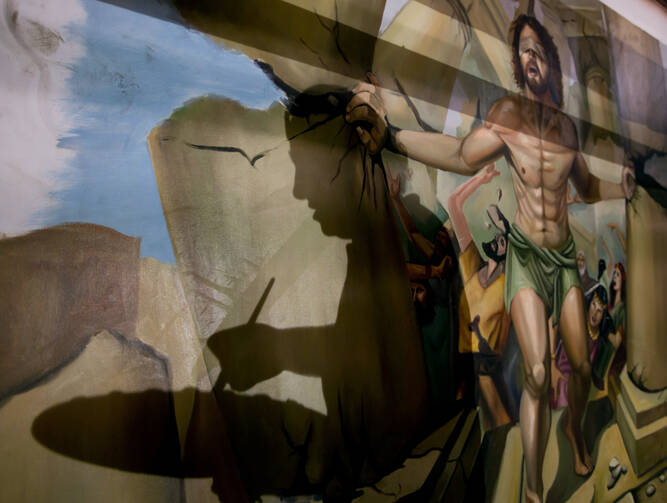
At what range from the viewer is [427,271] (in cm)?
345

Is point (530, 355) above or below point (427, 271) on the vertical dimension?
below

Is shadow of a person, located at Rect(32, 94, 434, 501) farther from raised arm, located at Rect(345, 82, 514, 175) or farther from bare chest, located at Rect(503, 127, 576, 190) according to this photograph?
bare chest, located at Rect(503, 127, 576, 190)

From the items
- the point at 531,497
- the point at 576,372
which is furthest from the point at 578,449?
the point at 531,497

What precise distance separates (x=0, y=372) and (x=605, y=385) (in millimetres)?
4484

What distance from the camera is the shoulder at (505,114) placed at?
4.20m

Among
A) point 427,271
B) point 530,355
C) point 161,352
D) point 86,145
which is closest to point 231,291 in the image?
point 161,352

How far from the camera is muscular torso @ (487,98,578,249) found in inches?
169

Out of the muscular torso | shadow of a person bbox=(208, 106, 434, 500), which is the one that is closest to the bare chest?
the muscular torso

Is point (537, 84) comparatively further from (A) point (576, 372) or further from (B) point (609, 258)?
(A) point (576, 372)

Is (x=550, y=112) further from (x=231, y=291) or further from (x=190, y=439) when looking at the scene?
(x=190, y=439)

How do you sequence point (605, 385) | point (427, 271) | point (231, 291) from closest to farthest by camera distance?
1. point (231, 291)
2. point (427, 271)
3. point (605, 385)

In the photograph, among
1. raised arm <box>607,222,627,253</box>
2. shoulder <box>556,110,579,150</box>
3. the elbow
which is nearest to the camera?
the elbow

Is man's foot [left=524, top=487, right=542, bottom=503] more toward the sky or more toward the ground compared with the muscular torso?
more toward the ground

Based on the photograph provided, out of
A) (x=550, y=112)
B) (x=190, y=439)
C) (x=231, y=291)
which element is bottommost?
(x=190, y=439)
